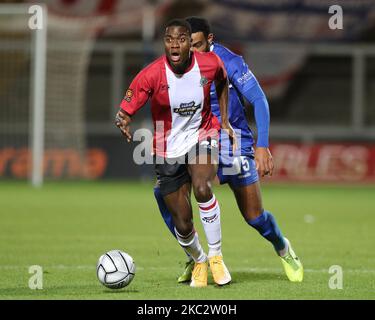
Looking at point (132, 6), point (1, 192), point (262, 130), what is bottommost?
point (1, 192)

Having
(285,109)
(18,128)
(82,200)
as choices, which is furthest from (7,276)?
(285,109)

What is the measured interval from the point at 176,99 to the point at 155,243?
3.66m

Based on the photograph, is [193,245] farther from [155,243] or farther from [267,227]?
[155,243]

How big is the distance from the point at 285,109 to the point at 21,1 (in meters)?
7.19

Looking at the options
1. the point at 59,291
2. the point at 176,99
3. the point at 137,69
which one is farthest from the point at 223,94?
the point at 137,69

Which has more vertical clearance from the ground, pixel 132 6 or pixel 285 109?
pixel 132 6

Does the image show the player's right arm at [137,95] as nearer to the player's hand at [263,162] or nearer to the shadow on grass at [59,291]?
the player's hand at [263,162]

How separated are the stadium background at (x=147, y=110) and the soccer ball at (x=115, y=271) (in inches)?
331

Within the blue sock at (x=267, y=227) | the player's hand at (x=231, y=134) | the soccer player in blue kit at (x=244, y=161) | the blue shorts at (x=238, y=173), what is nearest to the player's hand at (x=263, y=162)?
the soccer player in blue kit at (x=244, y=161)

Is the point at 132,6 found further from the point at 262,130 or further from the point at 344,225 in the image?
the point at 262,130

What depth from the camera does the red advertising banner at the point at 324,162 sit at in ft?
68.7

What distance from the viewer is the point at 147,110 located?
73.3ft

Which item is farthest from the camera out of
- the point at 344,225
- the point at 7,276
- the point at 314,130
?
the point at 314,130

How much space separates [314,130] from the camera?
72.1ft
